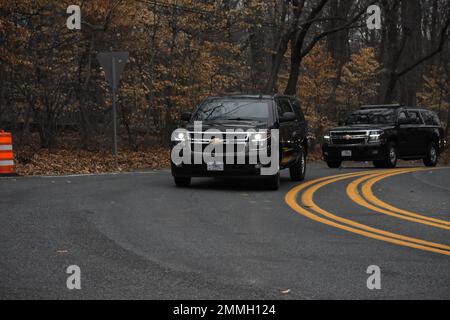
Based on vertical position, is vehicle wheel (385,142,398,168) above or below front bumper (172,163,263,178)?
below

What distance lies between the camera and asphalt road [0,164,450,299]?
5949 millimetres

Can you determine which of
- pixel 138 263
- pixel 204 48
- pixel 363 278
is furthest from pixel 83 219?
pixel 204 48

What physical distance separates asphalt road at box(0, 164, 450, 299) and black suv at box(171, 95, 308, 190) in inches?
16.7

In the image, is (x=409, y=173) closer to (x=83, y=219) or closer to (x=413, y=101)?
(x=83, y=219)

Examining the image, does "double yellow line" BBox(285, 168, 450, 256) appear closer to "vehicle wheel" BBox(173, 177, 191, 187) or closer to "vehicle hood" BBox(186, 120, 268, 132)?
"vehicle hood" BBox(186, 120, 268, 132)

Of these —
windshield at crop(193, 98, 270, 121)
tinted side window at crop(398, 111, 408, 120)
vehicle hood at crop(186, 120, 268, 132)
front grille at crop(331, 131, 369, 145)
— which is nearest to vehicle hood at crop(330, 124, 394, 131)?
front grille at crop(331, 131, 369, 145)

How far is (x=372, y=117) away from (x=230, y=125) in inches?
420

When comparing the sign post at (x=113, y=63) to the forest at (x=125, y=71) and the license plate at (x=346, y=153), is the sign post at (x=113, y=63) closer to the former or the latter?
the forest at (x=125, y=71)

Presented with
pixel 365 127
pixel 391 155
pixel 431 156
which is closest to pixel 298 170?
pixel 365 127

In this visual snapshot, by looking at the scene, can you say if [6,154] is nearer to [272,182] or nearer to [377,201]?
[272,182]

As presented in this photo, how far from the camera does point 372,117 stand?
23.2 m

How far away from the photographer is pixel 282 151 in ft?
47.0

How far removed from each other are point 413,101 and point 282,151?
38.1 meters

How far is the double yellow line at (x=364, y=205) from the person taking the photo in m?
8.27
